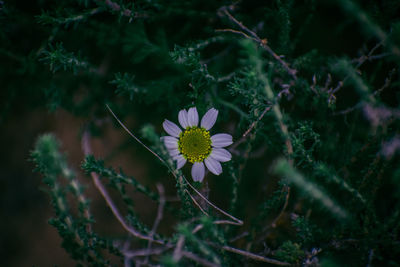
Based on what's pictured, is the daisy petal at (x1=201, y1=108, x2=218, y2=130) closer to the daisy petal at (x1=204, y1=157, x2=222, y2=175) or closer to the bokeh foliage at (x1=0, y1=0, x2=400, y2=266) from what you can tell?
the bokeh foliage at (x1=0, y1=0, x2=400, y2=266)

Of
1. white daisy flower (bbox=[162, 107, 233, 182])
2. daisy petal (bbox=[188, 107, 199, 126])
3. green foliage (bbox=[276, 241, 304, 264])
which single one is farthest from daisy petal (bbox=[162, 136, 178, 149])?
green foliage (bbox=[276, 241, 304, 264])

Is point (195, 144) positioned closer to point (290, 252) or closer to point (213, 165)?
point (213, 165)

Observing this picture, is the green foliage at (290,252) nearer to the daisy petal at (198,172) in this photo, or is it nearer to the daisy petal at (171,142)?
the daisy petal at (198,172)

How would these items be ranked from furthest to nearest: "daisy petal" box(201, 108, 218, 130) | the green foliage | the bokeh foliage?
"daisy petal" box(201, 108, 218, 130) → the green foliage → the bokeh foliage

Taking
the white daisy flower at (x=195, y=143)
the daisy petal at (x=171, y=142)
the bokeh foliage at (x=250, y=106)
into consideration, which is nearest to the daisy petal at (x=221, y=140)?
the white daisy flower at (x=195, y=143)

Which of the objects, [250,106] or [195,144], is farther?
[195,144]

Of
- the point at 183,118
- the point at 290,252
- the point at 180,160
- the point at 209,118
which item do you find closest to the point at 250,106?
the point at 209,118
